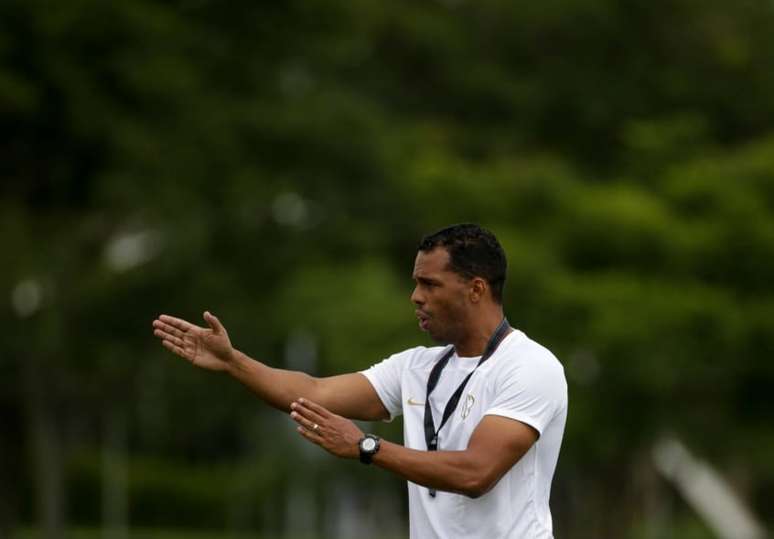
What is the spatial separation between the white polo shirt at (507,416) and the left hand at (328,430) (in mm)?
399

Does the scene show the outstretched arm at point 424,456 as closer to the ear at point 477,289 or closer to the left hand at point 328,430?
the left hand at point 328,430

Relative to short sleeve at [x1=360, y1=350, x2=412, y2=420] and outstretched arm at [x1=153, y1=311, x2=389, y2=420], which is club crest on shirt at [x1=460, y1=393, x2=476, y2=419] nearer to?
short sleeve at [x1=360, y1=350, x2=412, y2=420]

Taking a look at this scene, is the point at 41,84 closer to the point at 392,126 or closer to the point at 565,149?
the point at 392,126

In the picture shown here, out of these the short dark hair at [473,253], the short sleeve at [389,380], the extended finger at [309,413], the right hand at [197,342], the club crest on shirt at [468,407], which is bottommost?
the extended finger at [309,413]

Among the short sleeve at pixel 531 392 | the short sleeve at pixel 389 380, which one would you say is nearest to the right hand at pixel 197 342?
the short sleeve at pixel 389 380

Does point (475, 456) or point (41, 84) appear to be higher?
point (41, 84)

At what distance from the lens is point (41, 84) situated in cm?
2492

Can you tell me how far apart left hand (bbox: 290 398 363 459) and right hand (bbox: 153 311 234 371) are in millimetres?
789

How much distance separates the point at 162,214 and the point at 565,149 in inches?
319

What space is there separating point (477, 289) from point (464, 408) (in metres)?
0.45

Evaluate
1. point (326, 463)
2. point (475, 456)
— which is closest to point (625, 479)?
point (326, 463)

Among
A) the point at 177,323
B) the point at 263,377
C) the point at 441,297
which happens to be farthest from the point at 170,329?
the point at 441,297

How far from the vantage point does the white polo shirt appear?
6824 millimetres

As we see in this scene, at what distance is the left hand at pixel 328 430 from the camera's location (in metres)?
6.60
